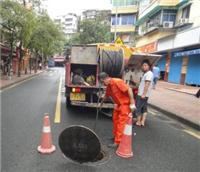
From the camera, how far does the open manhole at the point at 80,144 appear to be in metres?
4.34

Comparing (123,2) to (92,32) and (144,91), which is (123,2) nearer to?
(92,32)

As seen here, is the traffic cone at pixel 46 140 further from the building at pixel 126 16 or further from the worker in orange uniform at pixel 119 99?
the building at pixel 126 16

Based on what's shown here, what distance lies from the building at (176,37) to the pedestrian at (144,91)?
13.3 m

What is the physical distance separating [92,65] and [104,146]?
14.3 ft

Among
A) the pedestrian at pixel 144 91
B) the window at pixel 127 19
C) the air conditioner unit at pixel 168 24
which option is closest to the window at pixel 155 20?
the air conditioner unit at pixel 168 24

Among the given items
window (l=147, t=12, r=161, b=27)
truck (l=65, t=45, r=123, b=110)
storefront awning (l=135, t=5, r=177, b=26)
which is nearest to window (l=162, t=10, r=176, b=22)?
Result: storefront awning (l=135, t=5, r=177, b=26)

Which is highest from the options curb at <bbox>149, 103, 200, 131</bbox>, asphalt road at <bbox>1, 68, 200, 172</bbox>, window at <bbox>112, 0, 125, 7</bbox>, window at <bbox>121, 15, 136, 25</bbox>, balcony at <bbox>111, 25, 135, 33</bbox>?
window at <bbox>112, 0, 125, 7</bbox>

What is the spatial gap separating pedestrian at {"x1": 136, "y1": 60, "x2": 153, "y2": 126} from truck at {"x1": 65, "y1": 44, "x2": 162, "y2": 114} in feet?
3.40

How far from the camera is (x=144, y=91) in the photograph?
7027 millimetres

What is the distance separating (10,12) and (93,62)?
14.4 metres

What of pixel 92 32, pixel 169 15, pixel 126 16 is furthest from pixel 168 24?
pixel 92 32

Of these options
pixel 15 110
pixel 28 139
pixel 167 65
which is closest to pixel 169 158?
pixel 28 139

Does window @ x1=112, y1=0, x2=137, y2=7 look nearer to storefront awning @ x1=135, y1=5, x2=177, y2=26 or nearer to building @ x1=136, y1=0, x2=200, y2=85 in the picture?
storefront awning @ x1=135, y1=5, x2=177, y2=26

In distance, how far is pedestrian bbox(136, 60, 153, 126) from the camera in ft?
22.9
